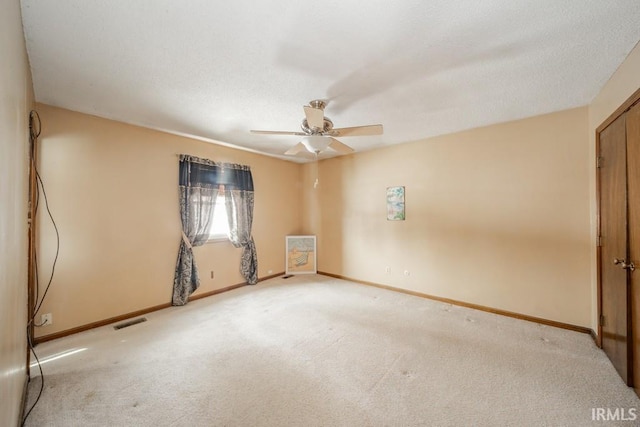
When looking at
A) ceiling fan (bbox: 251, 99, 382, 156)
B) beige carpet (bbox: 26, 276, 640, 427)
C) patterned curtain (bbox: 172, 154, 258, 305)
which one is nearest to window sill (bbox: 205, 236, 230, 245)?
patterned curtain (bbox: 172, 154, 258, 305)

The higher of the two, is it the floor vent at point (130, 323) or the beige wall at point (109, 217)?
the beige wall at point (109, 217)

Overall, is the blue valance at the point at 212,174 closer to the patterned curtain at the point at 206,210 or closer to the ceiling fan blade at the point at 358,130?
the patterned curtain at the point at 206,210

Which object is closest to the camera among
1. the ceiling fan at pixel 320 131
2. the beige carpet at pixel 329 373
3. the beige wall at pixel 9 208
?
the beige wall at pixel 9 208

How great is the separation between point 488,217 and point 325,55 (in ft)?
9.98

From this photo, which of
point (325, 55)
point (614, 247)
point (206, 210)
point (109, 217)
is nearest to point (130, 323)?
point (109, 217)

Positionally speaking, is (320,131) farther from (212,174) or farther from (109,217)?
(109,217)

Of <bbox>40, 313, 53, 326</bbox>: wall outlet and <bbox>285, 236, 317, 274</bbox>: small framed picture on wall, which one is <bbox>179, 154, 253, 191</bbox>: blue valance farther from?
<bbox>40, 313, 53, 326</bbox>: wall outlet

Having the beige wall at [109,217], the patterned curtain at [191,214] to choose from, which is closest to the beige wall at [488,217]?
the patterned curtain at [191,214]

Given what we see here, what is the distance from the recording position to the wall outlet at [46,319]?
261cm

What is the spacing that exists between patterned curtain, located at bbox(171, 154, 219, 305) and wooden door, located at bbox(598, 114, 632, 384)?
188 inches

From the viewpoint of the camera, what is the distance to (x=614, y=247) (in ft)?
7.09

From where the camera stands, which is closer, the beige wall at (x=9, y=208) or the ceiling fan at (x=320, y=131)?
the beige wall at (x=9, y=208)

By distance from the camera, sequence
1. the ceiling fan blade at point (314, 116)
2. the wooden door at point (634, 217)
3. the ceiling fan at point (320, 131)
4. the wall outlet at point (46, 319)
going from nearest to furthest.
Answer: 1. the wooden door at point (634, 217)
2. the ceiling fan blade at point (314, 116)
3. the ceiling fan at point (320, 131)
4. the wall outlet at point (46, 319)

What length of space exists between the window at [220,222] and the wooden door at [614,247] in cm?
479
